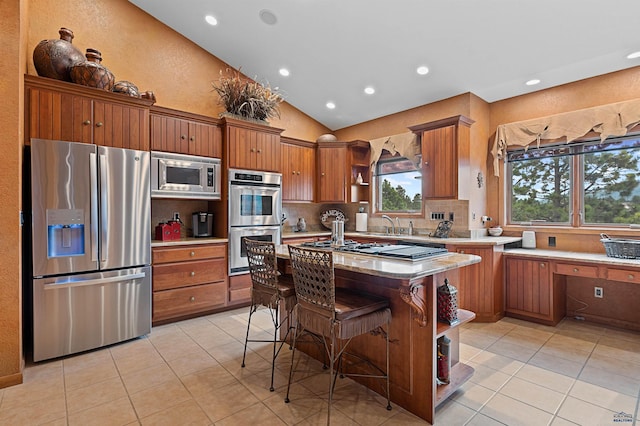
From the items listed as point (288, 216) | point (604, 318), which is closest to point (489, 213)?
Result: point (604, 318)

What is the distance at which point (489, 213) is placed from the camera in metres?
4.43

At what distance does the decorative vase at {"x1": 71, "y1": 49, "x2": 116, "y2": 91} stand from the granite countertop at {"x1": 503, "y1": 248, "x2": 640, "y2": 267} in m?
4.65

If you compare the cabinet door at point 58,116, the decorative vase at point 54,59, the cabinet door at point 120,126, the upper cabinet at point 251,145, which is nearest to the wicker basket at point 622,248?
the upper cabinet at point 251,145

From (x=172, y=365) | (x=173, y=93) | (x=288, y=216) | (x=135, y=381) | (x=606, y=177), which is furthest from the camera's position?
(x=288, y=216)

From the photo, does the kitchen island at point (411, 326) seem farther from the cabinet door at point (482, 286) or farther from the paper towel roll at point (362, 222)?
the paper towel roll at point (362, 222)

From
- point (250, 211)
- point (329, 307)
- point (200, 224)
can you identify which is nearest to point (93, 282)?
point (200, 224)

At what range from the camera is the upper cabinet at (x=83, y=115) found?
2.74 metres

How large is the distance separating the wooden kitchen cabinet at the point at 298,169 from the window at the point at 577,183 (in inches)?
115

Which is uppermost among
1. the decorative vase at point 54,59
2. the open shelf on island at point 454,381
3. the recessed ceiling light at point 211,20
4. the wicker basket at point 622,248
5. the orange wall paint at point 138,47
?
the recessed ceiling light at point 211,20

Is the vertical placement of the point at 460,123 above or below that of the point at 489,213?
above

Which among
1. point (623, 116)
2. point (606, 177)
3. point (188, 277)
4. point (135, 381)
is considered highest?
point (623, 116)

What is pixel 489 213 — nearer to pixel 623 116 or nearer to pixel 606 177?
pixel 606 177

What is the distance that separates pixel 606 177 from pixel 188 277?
491 cm

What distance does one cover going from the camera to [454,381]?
7.12ft
